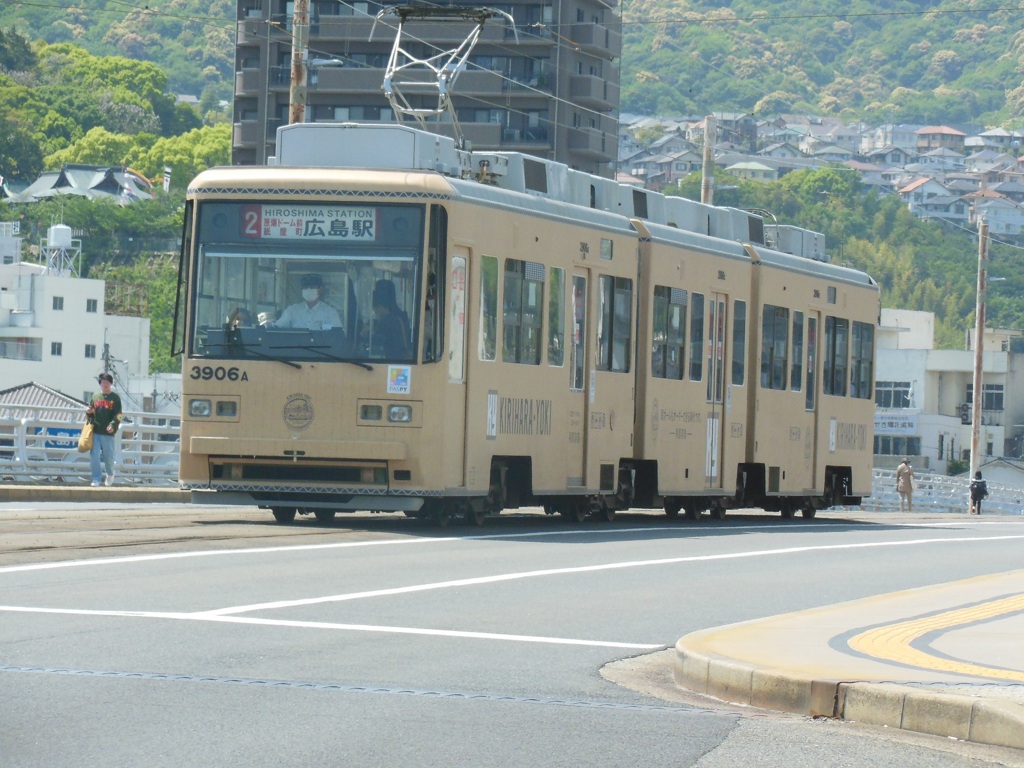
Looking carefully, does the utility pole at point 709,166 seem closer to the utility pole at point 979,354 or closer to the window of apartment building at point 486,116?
the utility pole at point 979,354

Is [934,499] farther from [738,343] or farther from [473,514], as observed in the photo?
[473,514]

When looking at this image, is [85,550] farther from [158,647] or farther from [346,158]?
[346,158]

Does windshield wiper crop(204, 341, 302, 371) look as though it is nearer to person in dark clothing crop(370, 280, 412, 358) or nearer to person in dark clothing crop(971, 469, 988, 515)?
person in dark clothing crop(370, 280, 412, 358)

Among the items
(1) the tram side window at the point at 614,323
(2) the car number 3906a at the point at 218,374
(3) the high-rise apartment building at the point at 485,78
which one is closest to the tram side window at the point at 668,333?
(1) the tram side window at the point at 614,323

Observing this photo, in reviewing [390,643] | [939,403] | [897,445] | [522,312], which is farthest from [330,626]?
[939,403]

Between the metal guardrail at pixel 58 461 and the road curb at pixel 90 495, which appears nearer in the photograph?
the road curb at pixel 90 495

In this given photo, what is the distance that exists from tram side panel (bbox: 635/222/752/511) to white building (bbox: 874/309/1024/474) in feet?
262

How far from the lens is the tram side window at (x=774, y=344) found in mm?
27219

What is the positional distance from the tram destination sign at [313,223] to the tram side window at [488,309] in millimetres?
1337

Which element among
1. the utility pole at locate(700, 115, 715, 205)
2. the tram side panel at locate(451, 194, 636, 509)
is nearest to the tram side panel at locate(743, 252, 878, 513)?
the tram side panel at locate(451, 194, 636, 509)

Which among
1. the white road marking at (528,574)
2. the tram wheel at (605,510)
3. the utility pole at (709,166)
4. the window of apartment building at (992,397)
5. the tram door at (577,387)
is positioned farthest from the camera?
the window of apartment building at (992,397)

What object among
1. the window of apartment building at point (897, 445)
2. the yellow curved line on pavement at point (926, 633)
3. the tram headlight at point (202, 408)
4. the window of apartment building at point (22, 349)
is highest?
the window of apartment building at point (22, 349)

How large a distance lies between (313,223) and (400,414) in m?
1.98

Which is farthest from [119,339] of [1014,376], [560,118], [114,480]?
[114,480]
